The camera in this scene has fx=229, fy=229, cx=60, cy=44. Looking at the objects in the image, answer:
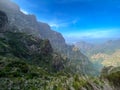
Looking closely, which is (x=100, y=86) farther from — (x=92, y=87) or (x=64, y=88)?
(x=64, y=88)

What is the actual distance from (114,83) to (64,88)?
57540mm

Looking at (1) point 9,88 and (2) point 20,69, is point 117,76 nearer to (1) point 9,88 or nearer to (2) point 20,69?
(1) point 9,88

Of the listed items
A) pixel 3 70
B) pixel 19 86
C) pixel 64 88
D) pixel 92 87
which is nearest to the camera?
pixel 64 88

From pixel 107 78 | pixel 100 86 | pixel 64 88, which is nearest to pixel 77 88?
pixel 64 88

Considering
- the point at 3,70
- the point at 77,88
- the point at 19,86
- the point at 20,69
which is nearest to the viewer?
the point at 77,88

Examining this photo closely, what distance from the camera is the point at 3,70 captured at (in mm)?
186000

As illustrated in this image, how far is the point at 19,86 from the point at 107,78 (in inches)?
2041

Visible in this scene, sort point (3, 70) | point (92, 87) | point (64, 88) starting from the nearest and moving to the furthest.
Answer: point (64, 88), point (92, 87), point (3, 70)

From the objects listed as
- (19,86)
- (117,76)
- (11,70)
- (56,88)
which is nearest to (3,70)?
(11,70)

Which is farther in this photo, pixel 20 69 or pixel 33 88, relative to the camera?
pixel 20 69

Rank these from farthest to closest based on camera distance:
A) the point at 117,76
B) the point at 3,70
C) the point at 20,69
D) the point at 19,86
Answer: the point at 20,69 < the point at 3,70 < the point at 117,76 < the point at 19,86

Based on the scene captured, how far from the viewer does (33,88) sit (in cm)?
11150

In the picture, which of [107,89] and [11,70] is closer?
[107,89]

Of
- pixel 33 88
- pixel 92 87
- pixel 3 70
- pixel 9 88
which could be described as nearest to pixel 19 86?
pixel 9 88
